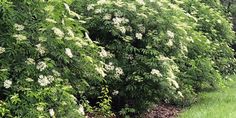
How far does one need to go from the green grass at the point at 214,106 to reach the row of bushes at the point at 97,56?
42 cm

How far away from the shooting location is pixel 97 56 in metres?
7.62

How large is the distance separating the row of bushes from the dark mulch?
0.39 m

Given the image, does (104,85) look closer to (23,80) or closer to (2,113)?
(23,80)

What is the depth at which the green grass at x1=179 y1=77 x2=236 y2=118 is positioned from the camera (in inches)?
383

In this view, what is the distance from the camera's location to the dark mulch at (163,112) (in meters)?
10.1

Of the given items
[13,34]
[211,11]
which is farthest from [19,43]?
[211,11]

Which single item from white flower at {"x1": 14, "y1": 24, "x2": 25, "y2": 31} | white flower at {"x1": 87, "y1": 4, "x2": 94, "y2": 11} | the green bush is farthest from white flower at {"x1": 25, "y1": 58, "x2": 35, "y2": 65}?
white flower at {"x1": 87, "y1": 4, "x2": 94, "y2": 11}

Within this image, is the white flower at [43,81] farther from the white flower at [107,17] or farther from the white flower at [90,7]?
the white flower at [90,7]

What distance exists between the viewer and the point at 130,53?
893cm

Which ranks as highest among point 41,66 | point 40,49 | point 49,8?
point 49,8

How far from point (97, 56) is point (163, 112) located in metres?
3.52

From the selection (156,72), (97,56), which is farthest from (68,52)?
(156,72)

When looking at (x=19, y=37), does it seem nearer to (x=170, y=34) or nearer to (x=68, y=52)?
(x=68, y=52)

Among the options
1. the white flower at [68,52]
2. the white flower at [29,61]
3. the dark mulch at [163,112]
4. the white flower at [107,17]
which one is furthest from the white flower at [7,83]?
the dark mulch at [163,112]
